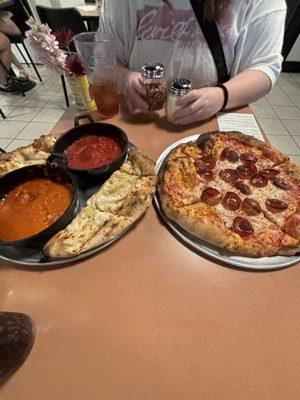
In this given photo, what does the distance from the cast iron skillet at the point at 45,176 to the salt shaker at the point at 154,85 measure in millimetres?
570

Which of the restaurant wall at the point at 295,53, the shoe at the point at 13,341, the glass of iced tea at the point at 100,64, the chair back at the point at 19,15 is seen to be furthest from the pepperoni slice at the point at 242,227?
the restaurant wall at the point at 295,53

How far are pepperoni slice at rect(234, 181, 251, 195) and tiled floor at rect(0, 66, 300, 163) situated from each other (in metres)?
1.88

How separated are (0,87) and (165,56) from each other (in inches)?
130

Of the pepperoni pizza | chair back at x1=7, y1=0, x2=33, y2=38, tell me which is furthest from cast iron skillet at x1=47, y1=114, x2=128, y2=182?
chair back at x1=7, y1=0, x2=33, y2=38

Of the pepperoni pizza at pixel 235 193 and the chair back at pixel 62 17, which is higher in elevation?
the chair back at pixel 62 17

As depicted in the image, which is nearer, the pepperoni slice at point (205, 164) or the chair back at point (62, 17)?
the pepperoni slice at point (205, 164)

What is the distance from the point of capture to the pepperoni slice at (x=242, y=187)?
2.64 feet

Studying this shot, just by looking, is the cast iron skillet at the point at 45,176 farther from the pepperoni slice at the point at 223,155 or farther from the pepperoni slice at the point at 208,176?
the pepperoni slice at the point at 223,155

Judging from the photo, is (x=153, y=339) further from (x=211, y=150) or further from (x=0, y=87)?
(x=0, y=87)

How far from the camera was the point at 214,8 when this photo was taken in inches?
37.8

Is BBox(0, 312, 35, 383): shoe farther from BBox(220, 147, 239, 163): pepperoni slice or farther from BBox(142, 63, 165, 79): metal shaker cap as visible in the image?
BBox(142, 63, 165, 79): metal shaker cap

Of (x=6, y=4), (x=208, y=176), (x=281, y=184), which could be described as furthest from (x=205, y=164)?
(x=6, y=4)

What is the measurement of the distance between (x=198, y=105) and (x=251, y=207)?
48 centimetres

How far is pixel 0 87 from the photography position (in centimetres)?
344
